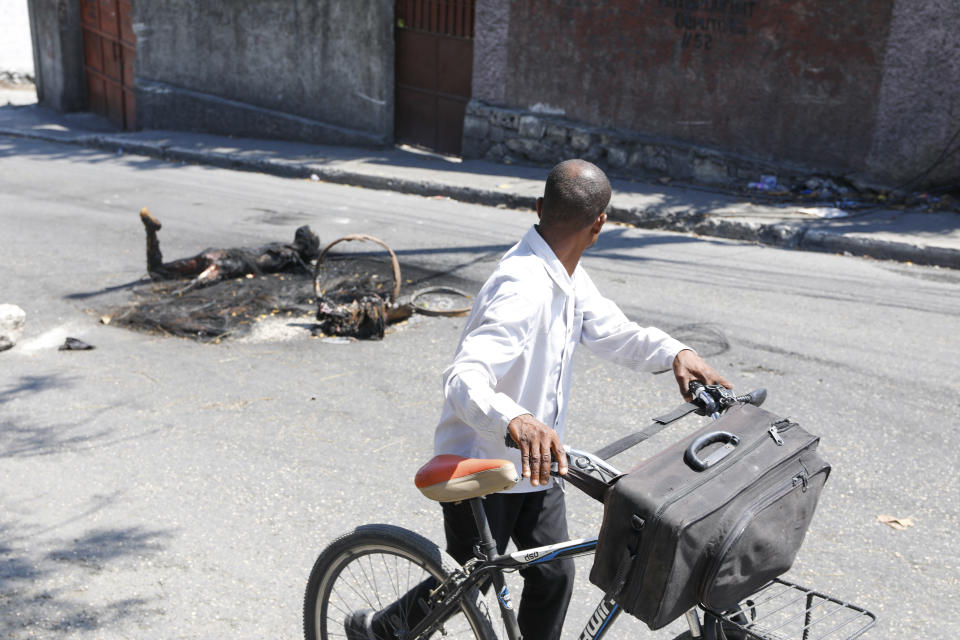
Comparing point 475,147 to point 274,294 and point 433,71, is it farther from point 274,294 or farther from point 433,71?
point 274,294

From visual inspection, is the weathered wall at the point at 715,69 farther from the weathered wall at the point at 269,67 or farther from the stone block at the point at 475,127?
the weathered wall at the point at 269,67

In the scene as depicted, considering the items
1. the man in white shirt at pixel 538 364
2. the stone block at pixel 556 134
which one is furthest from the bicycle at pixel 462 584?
the stone block at pixel 556 134

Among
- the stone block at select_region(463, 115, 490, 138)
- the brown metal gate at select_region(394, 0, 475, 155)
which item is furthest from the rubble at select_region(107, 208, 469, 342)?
the brown metal gate at select_region(394, 0, 475, 155)

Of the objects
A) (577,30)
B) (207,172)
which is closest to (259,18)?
(207,172)

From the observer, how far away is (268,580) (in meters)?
3.80

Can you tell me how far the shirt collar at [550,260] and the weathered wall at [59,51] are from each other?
19.0m

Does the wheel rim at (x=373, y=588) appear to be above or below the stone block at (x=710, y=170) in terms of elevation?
below

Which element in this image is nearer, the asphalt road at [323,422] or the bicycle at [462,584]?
the bicycle at [462,584]

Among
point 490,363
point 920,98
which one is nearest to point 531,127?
point 920,98

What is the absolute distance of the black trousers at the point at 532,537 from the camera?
2803 millimetres

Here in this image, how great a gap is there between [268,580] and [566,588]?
149 cm

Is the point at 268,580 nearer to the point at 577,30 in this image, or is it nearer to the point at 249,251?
the point at 249,251

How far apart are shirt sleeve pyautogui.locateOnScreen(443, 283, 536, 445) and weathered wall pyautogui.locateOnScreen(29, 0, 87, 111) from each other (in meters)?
19.2

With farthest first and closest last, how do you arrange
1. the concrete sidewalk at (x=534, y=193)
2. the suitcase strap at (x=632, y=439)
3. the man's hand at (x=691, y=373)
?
the concrete sidewalk at (x=534, y=193) → the man's hand at (x=691, y=373) → the suitcase strap at (x=632, y=439)
